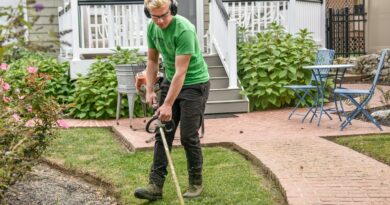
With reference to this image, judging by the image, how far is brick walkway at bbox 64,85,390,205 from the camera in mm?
5125

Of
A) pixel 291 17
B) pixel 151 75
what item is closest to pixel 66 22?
pixel 291 17

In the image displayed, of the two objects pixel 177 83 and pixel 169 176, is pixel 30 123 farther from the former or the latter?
pixel 177 83

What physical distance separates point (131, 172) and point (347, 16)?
1145 centimetres

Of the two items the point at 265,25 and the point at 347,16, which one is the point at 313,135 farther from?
the point at 347,16

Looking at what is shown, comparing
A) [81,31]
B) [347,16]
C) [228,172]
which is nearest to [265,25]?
[81,31]

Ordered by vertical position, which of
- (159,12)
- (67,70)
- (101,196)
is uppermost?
(159,12)

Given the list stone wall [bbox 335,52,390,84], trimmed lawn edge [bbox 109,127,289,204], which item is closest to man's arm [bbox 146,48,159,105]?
trimmed lawn edge [bbox 109,127,289,204]

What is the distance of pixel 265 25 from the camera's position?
40.7 feet

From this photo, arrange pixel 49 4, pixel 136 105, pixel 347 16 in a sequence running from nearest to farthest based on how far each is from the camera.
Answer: pixel 136 105 < pixel 49 4 < pixel 347 16

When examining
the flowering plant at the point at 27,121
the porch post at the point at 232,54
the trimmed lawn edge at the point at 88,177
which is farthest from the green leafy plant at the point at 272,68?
the flowering plant at the point at 27,121

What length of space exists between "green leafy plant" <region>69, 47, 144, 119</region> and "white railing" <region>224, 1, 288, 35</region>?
2594 mm

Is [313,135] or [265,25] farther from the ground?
[265,25]

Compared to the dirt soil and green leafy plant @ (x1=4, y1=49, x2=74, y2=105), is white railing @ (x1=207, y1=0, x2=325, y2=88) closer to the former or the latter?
green leafy plant @ (x1=4, y1=49, x2=74, y2=105)

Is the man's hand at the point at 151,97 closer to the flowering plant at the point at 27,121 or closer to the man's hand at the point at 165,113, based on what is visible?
the man's hand at the point at 165,113
